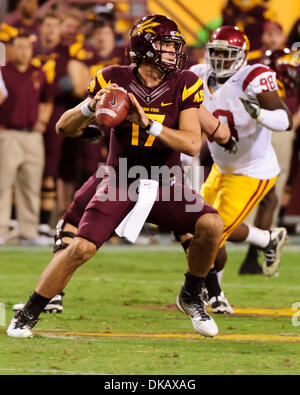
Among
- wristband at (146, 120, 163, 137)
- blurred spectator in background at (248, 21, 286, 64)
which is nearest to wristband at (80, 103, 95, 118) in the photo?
wristband at (146, 120, 163, 137)

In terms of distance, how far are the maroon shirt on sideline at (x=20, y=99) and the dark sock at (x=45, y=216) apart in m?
0.97

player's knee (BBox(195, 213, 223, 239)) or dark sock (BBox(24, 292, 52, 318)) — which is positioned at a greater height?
player's knee (BBox(195, 213, 223, 239))

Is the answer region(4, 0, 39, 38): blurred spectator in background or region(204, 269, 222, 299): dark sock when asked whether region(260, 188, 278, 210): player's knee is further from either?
region(4, 0, 39, 38): blurred spectator in background

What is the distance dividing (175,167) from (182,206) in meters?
0.30

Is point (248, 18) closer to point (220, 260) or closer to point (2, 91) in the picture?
point (2, 91)

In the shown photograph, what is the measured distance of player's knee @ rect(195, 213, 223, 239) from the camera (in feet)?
17.6

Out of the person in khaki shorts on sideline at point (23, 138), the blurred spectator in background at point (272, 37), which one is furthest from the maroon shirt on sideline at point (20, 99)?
the blurred spectator in background at point (272, 37)

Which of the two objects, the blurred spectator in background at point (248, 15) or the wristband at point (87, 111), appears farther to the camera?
the blurred spectator in background at point (248, 15)

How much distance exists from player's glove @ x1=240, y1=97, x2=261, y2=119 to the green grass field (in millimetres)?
1258

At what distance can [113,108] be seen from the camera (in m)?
5.04

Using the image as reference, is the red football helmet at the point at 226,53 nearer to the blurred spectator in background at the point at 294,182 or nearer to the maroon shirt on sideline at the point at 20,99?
the blurred spectator in background at the point at 294,182

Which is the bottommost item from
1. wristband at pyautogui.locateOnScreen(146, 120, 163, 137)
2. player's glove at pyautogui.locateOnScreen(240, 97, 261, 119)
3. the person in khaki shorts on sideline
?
the person in khaki shorts on sideline

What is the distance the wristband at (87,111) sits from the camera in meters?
5.27
